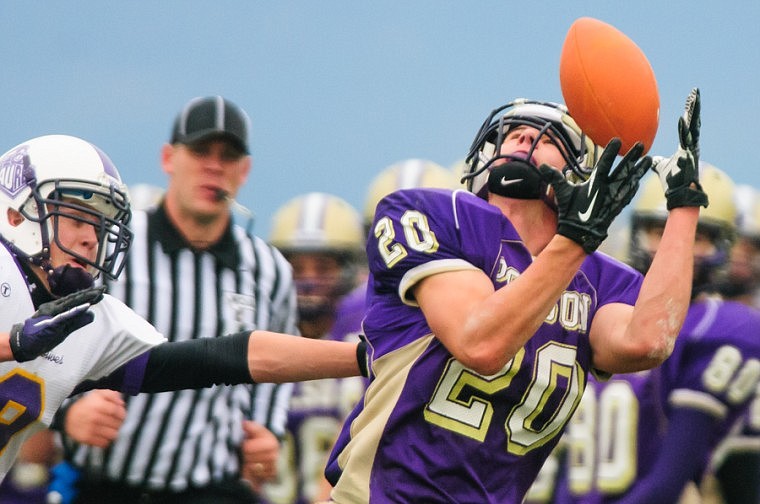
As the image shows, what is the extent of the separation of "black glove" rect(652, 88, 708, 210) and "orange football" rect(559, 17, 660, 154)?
0.12 m

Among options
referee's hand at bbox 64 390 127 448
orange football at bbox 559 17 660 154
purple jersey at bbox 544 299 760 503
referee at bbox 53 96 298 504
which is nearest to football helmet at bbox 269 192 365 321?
referee at bbox 53 96 298 504

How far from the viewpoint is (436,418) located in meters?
3.62

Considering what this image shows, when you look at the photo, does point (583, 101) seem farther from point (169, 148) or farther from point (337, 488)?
point (169, 148)

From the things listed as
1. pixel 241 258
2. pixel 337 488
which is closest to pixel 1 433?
pixel 337 488

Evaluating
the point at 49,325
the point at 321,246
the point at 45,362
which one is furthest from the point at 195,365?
the point at 321,246

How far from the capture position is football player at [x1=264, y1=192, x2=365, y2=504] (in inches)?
252

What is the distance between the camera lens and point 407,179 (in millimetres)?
7543

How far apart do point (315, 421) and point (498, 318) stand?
3054 mm

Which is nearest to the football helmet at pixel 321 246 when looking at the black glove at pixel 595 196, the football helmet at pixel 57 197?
the football helmet at pixel 57 197

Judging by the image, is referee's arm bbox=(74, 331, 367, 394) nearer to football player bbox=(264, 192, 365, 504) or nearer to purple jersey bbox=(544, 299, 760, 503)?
football player bbox=(264, 192, 365, 504)

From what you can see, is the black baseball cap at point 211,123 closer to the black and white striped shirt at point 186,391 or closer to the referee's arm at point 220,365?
the black and white striped shirt at point 186,391

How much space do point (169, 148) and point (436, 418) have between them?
Result: 2.66 m

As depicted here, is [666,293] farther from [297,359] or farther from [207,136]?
[207,136]

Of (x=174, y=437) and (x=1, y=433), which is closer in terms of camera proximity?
(x=1, y=433)
